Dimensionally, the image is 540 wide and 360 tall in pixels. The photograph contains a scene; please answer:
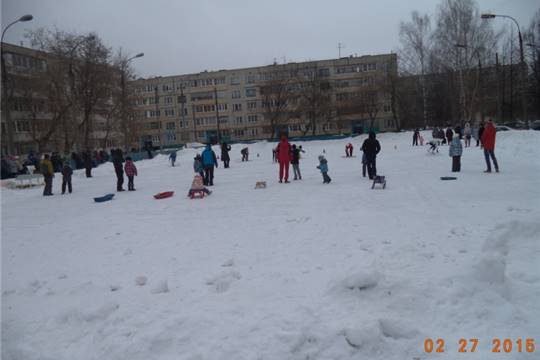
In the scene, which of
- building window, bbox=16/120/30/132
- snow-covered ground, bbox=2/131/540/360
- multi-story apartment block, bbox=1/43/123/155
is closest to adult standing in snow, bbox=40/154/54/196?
snow-covered ground, bbox=2/131/540/360

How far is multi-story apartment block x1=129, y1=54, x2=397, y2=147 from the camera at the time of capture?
70.4m

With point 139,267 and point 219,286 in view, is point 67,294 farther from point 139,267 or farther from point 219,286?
point 219,286

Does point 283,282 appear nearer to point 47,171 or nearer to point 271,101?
point 47,171

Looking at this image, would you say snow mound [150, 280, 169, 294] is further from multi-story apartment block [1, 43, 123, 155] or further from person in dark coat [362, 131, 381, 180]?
multi-story apartment block [1, 43, 123, 155]

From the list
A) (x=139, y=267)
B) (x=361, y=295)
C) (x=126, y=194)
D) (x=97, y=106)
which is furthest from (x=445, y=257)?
(x=97, y=106)

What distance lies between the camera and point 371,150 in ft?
46.3

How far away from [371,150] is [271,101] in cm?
6012

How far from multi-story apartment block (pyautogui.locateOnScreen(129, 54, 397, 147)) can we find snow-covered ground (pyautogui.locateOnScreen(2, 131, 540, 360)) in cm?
5951

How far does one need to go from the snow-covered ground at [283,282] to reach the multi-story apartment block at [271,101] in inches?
2343

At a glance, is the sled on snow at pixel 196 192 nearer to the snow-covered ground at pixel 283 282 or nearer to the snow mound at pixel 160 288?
the snow-covered ground at pixel 283 282

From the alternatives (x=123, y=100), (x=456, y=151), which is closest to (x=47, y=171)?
(x=456, y=151)

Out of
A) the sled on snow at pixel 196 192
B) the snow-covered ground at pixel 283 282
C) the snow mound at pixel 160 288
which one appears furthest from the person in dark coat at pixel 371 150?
the snow mound at pixel 160 288

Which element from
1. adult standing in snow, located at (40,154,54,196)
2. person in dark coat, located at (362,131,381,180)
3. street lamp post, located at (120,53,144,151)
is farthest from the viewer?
street lamp post, located at (120,53,144,151)

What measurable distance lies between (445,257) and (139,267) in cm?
437
